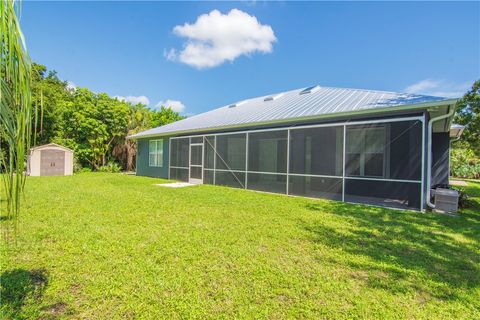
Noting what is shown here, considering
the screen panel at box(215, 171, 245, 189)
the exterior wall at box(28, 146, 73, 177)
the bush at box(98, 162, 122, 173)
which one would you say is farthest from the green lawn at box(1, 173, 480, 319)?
the bush at box(98, 162, 122, 173)

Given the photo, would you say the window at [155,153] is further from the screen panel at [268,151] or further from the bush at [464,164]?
the bush at [464,164]

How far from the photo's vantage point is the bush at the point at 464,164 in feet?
64.0

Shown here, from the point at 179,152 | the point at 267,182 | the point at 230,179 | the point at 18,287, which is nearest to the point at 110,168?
the point at 179,152

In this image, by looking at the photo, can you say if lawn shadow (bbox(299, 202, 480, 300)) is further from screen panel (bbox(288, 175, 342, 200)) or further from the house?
screen panel (bbox(288, 175, 342, 200))

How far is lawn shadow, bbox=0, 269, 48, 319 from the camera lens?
7.06ft

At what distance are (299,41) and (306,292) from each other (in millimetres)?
14217

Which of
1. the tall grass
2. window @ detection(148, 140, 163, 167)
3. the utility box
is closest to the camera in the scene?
the tall grass

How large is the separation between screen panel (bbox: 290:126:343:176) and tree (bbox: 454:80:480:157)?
1230 cm

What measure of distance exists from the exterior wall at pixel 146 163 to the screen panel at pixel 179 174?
0.67 m

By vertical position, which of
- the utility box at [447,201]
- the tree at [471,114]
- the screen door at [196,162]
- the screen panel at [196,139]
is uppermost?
the tree at [471,114]

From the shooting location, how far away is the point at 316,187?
793 cm

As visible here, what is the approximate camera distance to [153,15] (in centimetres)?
1107

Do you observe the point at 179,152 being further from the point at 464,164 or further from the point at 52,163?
the point at 464,164

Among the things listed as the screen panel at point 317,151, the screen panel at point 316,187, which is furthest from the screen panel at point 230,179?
the screen panel at point 317,151
